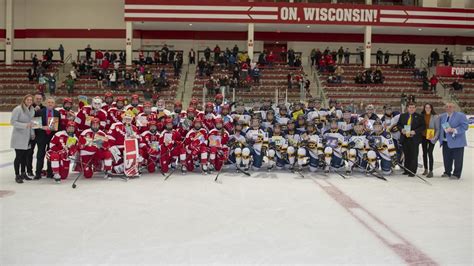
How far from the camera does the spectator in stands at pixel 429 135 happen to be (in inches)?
364

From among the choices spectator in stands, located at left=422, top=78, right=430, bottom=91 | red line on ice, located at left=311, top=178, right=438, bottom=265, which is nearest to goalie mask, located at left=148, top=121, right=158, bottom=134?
red line on ice, located at left=311, top=178, right=438, bottom=265

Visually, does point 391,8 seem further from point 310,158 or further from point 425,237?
point 425,237

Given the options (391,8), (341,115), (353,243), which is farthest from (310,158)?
(391,8)

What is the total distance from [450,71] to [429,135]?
20530mm

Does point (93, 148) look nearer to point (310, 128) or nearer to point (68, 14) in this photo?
point (310, 128)

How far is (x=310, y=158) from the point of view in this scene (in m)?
9.48

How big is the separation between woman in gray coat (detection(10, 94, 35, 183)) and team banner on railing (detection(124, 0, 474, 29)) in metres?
19.6

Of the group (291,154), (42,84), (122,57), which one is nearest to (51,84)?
(42,84)

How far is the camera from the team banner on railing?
2680cm

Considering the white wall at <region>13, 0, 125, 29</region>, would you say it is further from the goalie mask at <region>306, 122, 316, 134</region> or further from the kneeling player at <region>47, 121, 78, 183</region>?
the kneeling player at <region>47, 121, 78, 183</region>

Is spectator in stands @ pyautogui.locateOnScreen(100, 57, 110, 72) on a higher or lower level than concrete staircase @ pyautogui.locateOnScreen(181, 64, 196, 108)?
higher

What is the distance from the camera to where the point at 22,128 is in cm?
789

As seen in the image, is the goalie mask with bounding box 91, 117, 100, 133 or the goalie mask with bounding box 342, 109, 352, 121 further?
the goalie mask with bounding box 342, 109, 352, 121

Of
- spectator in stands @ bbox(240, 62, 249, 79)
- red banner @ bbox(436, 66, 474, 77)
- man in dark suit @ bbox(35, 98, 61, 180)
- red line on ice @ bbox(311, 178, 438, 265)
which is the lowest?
red line on ice @ bbox(311, 178, 438, 265)
